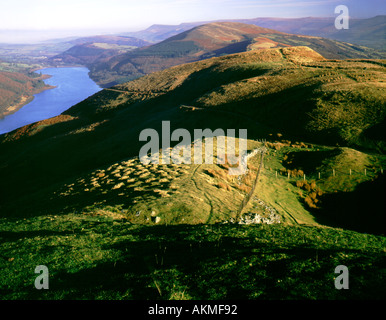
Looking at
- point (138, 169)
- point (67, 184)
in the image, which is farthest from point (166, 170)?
point (67, 184)

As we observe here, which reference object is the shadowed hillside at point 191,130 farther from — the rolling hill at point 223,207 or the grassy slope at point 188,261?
the grassy slope at point 188,261

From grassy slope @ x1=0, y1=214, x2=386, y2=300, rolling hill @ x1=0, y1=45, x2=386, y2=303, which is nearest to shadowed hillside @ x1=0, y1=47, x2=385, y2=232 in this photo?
rolling hill @ x1=0, y1=45, x2=386, y2=303

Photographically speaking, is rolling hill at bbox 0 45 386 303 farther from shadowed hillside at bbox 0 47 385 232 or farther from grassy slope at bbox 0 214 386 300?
shadowed hillside at bbox 0 47 385 232

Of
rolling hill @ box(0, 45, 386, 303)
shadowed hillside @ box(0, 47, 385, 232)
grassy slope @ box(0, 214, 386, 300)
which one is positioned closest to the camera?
grassy slope @ box(0, 214, 386, 300)

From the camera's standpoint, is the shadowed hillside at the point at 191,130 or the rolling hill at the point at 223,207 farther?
the shadowed hillside at the point at 191,130

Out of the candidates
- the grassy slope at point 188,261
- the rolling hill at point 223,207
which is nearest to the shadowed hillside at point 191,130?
the rolling hill at point 223,207

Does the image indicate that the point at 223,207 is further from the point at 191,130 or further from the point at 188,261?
the point at 191,130

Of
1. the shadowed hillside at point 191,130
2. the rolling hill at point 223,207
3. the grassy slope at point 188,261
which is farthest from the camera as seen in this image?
the shadowed hillside at point 191,130

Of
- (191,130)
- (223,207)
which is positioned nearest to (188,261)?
(223,207)

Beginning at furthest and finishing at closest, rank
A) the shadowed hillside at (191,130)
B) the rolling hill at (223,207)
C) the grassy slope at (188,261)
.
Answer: the shadowed hillside at (191,130)
the rolling hill at (223,207)
the grassy slope at (188,261)

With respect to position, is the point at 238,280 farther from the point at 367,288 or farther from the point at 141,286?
the point at 367,288

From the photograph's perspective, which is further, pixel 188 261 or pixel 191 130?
pixel 191 130
